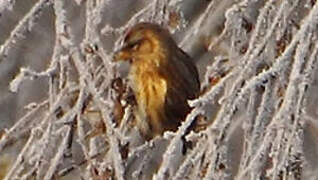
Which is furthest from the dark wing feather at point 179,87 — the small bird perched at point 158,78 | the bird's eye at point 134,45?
the bird's eye at point 134,45

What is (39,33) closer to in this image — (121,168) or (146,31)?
(146,31)

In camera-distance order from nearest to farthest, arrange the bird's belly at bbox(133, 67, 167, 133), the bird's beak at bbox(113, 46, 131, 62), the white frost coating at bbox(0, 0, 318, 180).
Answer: the white frost coating at bbox(0, 0, 318, 180) → the bird's beak at bbox(113, 46, 131, 62) → the bird's belly at bbox(133, 67, 167, 133)

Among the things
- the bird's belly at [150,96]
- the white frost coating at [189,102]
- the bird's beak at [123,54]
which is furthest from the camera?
the bird's belly at [150,96]

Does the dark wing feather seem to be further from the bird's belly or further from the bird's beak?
the bird's beak

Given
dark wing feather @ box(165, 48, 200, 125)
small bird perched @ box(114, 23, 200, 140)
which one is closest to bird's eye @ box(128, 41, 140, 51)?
small bird perched @ box(114, 23, 200, 140)

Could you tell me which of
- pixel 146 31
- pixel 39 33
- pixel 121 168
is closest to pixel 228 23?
pixel 146 31

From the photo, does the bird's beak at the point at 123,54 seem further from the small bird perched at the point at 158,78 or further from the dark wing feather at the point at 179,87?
the dark wing feather at the point at 179,87
